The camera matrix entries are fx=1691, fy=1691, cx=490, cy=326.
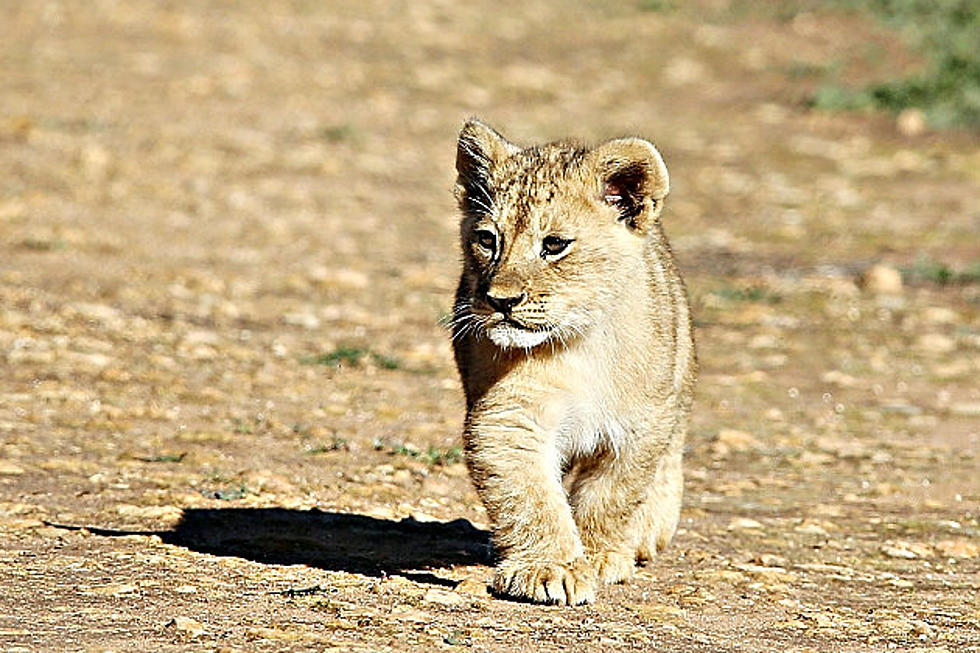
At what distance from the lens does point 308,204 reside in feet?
52.9

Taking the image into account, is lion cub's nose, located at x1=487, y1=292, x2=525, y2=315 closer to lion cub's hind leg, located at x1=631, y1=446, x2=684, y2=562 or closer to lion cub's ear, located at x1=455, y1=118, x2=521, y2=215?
lion cub's ear, located at x1=455, y1=118, x2=521, y2=215

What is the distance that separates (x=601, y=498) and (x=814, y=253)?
9460 mm

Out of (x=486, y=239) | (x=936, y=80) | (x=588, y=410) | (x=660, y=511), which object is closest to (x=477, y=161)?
(x=486, y=239)

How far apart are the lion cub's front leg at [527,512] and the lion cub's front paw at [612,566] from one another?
1.38ft

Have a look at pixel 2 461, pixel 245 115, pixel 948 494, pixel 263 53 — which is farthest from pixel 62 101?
pixel 948 494

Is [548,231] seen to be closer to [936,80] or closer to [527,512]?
[527,512]

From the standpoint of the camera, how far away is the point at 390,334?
487 inches

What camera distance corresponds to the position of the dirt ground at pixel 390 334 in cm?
666

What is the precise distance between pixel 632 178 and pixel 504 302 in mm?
843

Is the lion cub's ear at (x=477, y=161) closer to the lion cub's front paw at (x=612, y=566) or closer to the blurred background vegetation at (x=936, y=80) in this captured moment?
the lion cub's front paw at (x=612, y=566)

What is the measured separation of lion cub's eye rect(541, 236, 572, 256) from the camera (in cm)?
645

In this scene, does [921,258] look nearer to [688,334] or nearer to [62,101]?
[688,334]

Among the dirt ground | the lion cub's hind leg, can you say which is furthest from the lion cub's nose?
the lion cub's hind leg

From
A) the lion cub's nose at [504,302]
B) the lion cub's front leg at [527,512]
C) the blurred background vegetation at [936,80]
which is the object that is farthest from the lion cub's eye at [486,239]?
the blurred background vegetation at [936,80]
